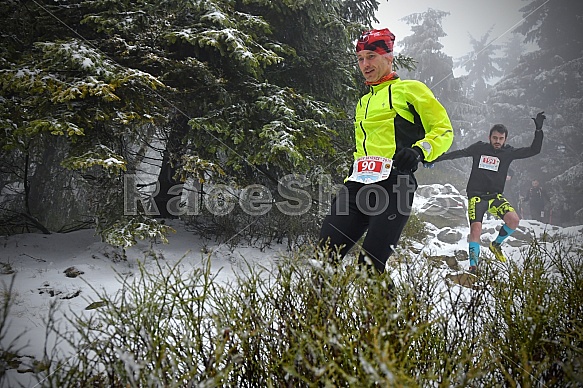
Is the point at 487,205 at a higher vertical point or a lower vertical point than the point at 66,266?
higher

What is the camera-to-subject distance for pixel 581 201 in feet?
59.0

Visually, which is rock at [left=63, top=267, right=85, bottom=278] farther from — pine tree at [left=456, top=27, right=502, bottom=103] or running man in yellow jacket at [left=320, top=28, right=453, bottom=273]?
pine tree at [left=456, top=27, right=502, bottom=103]

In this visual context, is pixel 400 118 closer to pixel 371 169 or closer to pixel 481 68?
pixel 371 169

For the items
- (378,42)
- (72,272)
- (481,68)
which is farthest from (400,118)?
(481,68)

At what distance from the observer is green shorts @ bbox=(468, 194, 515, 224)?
5.12m

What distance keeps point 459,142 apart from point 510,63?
1450 cm

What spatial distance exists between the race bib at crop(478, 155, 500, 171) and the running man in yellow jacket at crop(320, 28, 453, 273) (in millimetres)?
3373

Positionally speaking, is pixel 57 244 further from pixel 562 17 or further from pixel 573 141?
pixel 562 17

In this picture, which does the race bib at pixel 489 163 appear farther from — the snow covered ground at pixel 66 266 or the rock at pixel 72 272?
the rock at pixel 72 272

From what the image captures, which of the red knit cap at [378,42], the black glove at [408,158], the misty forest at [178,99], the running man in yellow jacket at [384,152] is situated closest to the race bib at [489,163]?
the misty forest at [178,99]

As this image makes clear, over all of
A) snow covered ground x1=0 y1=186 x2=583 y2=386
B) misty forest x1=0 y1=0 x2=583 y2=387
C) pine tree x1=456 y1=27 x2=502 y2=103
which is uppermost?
pine tree x1=456 y1=27 x2=502 y2=103

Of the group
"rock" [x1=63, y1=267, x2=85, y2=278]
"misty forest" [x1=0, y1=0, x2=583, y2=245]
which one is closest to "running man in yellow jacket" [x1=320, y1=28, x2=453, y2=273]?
"misty forest" [x1=0, y1=0, x2=583, y2=245]

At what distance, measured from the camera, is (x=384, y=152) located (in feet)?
7.91

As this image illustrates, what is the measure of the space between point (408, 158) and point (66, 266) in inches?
147
